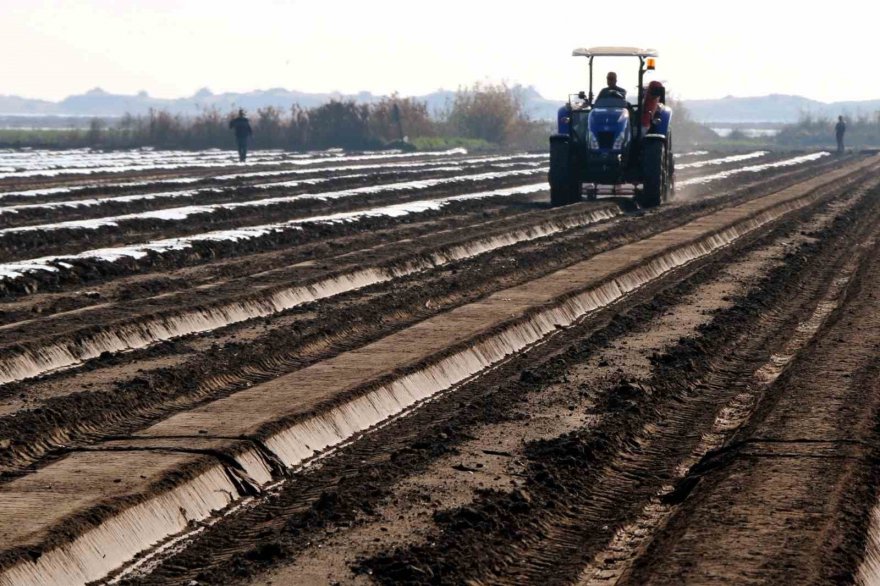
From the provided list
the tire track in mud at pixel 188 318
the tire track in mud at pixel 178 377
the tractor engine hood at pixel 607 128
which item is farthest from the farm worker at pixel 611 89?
the tire track in mud at pixel 178 377

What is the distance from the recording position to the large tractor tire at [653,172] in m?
22.9

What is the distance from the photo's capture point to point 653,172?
23.1 metres

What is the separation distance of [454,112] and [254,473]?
55.7m

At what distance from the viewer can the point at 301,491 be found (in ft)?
23.4

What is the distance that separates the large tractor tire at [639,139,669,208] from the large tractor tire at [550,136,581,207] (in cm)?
109

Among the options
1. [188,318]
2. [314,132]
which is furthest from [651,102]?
[314,132]

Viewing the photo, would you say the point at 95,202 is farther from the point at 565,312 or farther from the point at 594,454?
the point at 594,454

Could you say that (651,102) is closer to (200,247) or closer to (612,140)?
(612,140)

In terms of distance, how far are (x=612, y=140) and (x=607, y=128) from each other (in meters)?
0.20

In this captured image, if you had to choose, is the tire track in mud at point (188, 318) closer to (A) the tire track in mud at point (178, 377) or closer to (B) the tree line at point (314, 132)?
(A) the tire track in mud at point (178, 377)

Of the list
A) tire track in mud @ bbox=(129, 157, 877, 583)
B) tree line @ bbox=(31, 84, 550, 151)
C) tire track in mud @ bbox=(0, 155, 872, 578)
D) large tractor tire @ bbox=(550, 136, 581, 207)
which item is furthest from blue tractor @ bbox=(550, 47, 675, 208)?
tree line @ bbox=(31, 84, 550, 151)

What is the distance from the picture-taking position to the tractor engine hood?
73.5 ft

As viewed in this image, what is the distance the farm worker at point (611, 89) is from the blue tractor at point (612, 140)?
0.02m

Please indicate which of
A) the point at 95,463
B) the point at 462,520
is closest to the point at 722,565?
the point at 462,520
